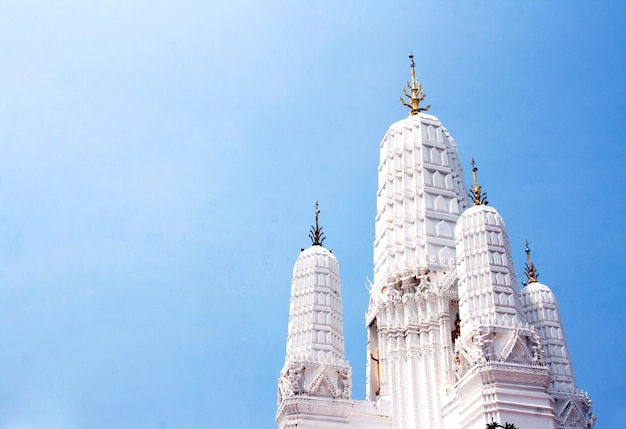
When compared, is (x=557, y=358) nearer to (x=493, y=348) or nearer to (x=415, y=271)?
(x=415, y=271)

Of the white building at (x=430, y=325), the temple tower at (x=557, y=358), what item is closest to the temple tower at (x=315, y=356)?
the white building at (x=430, y=325)

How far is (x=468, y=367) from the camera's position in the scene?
113 feet

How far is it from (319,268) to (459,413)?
10.3 m

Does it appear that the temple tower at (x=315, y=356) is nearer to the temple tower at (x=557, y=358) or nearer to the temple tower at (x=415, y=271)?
the temple tower at (x=415, y=271)

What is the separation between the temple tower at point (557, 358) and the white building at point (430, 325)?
61 millimetres

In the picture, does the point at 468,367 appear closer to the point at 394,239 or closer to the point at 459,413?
the point at 459,413

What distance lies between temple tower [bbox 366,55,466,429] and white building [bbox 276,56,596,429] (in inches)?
2.3

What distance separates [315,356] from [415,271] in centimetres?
791

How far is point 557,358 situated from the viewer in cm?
4197

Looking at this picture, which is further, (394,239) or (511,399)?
(394,239)

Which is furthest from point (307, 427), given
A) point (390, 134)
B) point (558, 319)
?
point (390, 134)

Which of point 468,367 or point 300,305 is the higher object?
point 300,305

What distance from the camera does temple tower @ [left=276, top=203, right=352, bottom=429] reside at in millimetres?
35969

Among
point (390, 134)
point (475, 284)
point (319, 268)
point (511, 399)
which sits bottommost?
point (511, 399)
